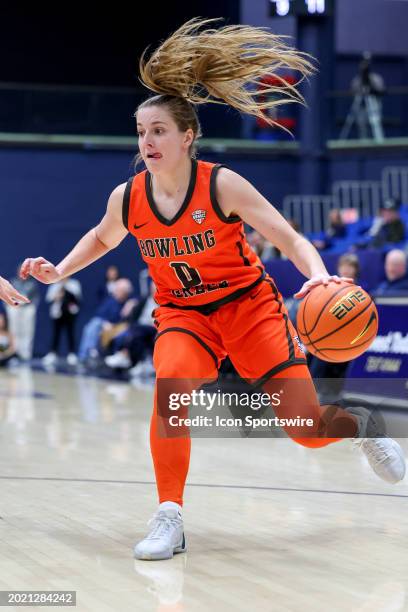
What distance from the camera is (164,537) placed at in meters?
4.14

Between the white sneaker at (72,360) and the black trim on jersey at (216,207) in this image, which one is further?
the white sneaker at (72,360)

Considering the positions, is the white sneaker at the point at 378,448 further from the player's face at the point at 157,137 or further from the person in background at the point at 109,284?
the person in background at the point at 109,284

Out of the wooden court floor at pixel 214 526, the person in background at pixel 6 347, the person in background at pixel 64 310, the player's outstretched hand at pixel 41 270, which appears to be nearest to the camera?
the wooden court floor at pixel 214 526

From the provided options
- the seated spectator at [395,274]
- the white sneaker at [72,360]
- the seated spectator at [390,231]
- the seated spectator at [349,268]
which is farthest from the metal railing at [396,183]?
the seated spectator at [349,268]

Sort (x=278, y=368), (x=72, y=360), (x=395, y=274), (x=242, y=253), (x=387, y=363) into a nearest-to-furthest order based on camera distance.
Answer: (x=278, y=368)
(x=242, y=253)
(x=387, y=363)
(x=395, y=274)
(x=72, y=360)

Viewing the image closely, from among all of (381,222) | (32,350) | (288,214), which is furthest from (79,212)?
(381,222)

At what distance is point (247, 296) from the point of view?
4.52 meters

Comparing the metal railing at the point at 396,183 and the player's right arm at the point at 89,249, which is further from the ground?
the player's right arm at the point at 89,249

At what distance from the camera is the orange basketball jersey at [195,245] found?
439 cm

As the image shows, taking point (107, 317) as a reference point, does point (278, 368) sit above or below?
above

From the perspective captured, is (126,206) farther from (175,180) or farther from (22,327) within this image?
(22,327)

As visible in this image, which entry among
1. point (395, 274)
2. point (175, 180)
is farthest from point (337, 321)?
point (395, 274)

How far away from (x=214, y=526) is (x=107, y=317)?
37.4ft

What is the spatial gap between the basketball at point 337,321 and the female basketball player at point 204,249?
14 centimetres
